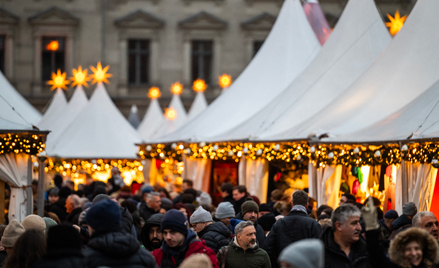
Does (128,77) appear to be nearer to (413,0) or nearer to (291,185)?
(413,0)

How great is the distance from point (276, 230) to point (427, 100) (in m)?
4.23

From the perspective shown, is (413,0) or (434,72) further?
(413,0)

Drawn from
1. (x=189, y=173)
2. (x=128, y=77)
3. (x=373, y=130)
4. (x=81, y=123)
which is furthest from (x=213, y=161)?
(x=128, y=77)

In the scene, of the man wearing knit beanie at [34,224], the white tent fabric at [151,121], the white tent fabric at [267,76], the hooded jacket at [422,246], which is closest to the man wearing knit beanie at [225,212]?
the man wearing knit beanie at [34,224]

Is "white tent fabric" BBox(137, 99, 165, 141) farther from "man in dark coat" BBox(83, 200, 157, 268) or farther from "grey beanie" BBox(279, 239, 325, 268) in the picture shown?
"grey beanie" BBox(279, 239, 325, 268)

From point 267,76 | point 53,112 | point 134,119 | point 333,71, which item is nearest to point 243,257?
point 333,71

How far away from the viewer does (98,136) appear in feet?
63.0

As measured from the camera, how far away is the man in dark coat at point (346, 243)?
4.49 metres

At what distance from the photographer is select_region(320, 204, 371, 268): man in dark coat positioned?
14.7 ft

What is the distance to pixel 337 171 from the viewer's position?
1062cm

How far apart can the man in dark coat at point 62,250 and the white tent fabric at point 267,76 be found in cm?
1158

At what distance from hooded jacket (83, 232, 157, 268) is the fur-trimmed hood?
4.72ft

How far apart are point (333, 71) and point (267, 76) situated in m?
3.04

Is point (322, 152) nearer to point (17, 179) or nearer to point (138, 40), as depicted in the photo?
point (17, 179)
